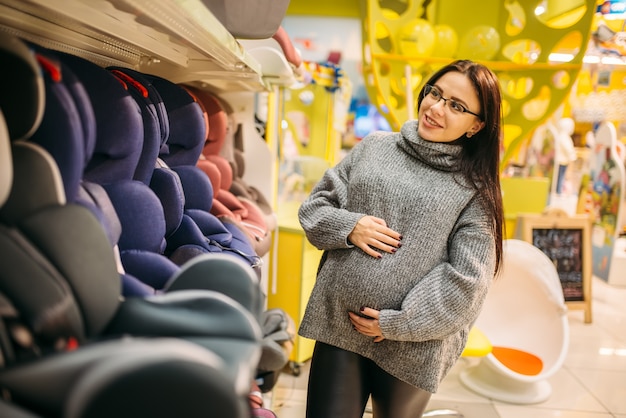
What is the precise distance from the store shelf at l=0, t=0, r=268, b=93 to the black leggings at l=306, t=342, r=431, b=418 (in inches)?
30.1

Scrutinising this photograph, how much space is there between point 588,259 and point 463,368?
1.46m

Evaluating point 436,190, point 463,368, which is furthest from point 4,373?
point 463,368

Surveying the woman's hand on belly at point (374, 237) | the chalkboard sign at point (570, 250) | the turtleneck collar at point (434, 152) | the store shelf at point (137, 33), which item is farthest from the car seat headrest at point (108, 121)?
the chalkboard sign at point (570, 250)

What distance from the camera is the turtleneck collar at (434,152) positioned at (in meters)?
1.22

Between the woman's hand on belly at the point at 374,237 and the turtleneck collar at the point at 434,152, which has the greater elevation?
the turtleneck collar at the point at 434,152

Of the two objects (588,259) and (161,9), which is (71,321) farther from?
(588,259)

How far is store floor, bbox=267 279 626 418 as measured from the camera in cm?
230

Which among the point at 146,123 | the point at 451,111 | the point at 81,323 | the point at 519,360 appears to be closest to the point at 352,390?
the point at 451,111

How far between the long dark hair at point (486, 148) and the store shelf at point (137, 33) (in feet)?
1.76

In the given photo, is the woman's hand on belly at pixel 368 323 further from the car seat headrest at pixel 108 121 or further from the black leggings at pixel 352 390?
the car seat headrest at pixel 108 121

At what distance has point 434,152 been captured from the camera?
48.4 inches

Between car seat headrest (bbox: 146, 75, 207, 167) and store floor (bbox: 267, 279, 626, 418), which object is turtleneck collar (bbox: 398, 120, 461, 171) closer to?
car seat headrest (bbox: 146, 75, 207, 167)

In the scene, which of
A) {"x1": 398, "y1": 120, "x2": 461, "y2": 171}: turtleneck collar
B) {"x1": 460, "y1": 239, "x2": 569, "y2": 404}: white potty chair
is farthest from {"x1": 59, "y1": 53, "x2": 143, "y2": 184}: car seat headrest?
{"x1": 460, "y1": 239, "x2": 569, "y2": 404}: white potty chair

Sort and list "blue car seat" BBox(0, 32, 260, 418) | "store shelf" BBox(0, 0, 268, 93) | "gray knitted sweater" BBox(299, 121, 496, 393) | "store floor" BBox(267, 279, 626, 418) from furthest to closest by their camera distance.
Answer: "store floor" BBox(267, 279, 626, 418), "gray knitted sweater" BBox(299, 121, 496, 393), "store shelf" BBox(0, 0, 268, 93), "blue car seat" BBox(0, 32, 260, 418)
